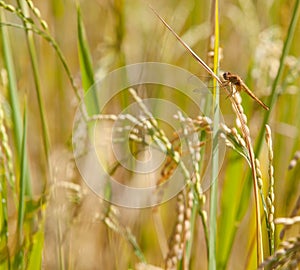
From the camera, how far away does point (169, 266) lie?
3.43 feet

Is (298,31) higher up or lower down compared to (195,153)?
higher up

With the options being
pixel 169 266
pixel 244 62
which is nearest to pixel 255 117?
pixel 244 62

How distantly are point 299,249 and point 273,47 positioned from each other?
1.03 metres

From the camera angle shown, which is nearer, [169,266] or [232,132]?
[232,132]

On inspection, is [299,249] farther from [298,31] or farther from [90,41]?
[90,41]

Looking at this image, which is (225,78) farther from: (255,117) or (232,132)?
(255,117)

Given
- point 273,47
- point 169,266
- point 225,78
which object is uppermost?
point 273,47

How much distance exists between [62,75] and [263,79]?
0.75 meters

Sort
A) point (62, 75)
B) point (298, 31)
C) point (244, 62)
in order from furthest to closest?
point (244, 62) → point (62, 75) → point (298, 31)

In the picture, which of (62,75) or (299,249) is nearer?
(299,249)

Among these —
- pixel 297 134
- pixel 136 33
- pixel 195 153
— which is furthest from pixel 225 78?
pixel 136 33

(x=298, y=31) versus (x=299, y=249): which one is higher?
(x=298, y=31)

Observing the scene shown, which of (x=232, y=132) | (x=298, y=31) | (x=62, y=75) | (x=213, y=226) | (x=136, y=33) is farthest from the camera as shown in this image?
(x=136, y=33)

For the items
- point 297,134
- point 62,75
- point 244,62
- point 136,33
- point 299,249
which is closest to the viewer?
point 299,249
